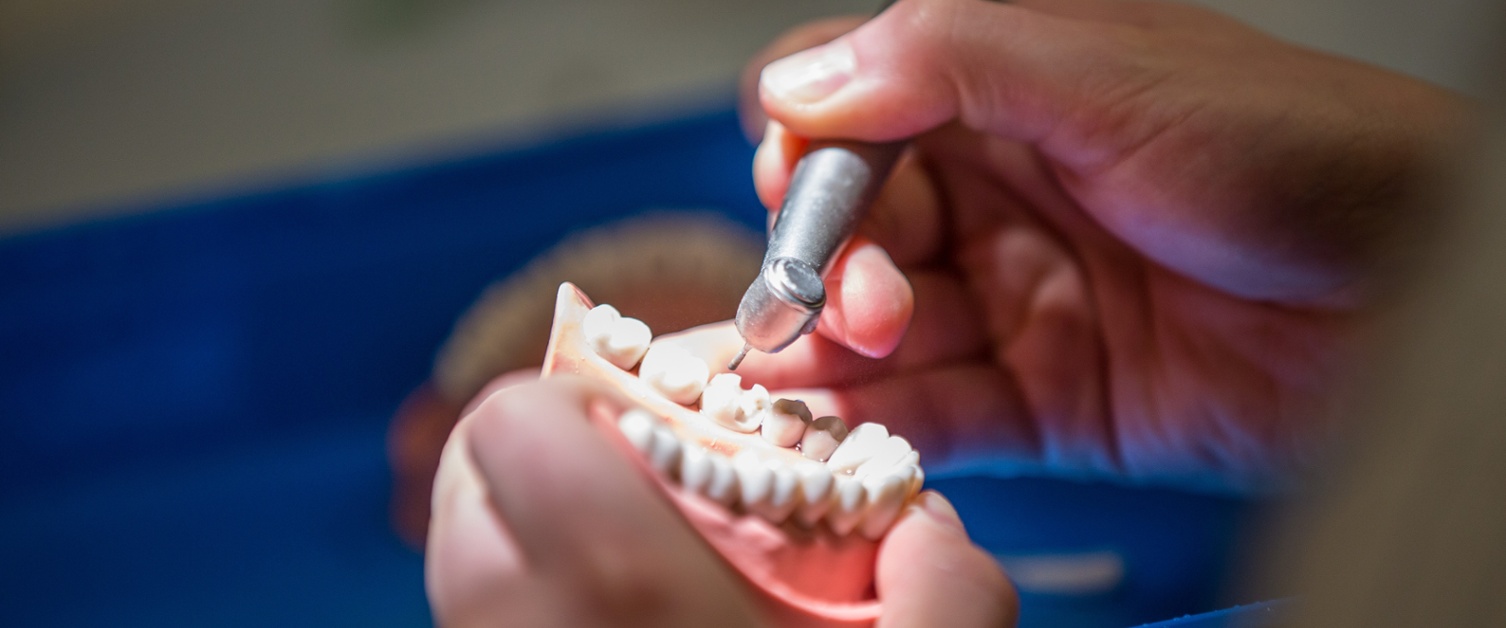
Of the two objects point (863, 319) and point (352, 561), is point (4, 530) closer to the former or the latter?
point (352, 561)

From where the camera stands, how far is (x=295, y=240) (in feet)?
3.92

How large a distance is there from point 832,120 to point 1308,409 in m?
0.35

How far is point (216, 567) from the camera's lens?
1.03 m

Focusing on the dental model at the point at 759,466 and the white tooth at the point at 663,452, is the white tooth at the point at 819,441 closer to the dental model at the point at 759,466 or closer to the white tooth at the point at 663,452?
the dental model at the point at 759,466

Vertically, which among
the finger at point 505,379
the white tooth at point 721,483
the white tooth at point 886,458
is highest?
the white tooth at point 721,483

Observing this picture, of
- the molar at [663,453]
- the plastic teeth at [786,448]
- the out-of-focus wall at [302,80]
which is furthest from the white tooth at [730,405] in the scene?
the out-of-focus wall at [302,80]

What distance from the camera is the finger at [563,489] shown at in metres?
0.36

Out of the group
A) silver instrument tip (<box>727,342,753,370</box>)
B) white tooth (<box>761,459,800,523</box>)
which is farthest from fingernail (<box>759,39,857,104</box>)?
white tooth (<box>761,459,800,523</box>)

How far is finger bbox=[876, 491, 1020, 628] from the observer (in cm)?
45

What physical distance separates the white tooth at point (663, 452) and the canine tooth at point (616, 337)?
0.12 metres

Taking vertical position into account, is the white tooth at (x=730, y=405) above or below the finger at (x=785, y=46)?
below

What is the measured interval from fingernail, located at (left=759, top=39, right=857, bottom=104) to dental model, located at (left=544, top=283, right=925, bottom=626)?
23 centimetres

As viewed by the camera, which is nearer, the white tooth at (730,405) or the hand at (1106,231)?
the white tooth at (730,405)

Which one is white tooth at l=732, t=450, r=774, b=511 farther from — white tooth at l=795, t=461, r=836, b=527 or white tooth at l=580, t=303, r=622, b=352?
white tooth at l=580, t=303, r=622, b=352
